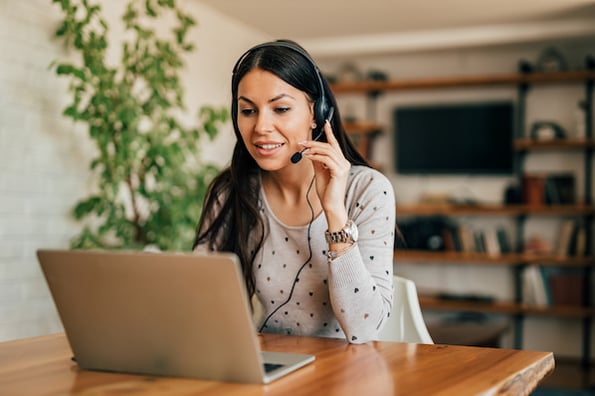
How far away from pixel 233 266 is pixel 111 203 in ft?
8.77

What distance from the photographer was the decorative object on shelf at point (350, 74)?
6.23 meters

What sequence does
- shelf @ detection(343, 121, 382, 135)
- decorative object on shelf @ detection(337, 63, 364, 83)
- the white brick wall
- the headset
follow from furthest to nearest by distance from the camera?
decorative object on shelf @ detection(337, 63, 364, 83), shelf @ detection(343, 121, 382, 135), the white brick wall, the headset

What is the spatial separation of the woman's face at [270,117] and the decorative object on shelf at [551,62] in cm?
456

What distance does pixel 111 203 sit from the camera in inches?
135

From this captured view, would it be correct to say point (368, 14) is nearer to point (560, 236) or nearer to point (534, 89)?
point (534, 89)

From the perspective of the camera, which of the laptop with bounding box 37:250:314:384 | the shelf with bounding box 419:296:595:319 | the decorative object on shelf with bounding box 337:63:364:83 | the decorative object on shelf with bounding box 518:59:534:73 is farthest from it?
the decorative object on shelf with bounding box 337:63:364:83

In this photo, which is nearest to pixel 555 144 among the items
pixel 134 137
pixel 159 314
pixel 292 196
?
pixel 134 137

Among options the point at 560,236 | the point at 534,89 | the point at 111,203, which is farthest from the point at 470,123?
the point at 111,203

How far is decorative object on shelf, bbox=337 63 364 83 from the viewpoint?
20.4 ft

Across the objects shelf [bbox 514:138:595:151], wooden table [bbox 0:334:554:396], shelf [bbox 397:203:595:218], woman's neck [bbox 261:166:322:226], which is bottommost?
shelf [bbox 397:203:595:218]

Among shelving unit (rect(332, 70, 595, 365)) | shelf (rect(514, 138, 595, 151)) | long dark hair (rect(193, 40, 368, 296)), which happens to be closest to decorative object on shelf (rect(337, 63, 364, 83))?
shelving unit (rect(332, 70, 595, 365))

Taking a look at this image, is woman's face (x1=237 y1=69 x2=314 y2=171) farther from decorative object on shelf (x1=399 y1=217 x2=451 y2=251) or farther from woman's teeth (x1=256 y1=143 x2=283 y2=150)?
decorative object on shelf (x1=399 y1=217 x2=451 y2=251)

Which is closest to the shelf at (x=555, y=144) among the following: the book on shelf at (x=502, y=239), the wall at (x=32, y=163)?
the book on shelf at (x=502, y=239)

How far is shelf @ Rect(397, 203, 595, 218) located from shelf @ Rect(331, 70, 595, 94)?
3.22ft
